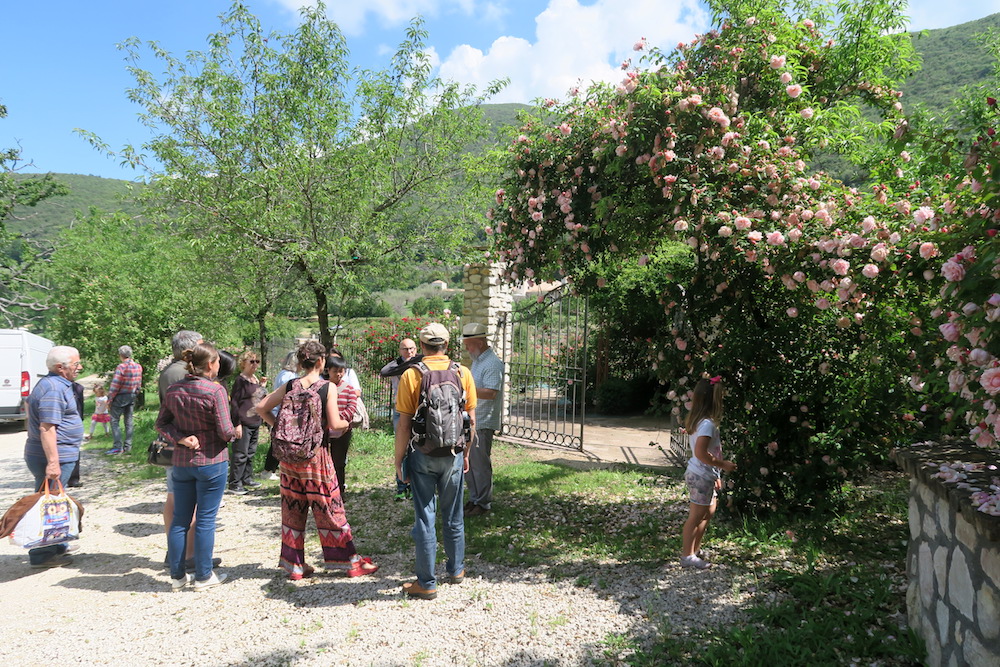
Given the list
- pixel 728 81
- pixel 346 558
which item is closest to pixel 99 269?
pixel 346 558

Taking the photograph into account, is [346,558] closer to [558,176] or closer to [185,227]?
[558,176]

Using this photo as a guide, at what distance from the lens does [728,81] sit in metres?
4.53

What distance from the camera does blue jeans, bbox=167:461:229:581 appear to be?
4059mm

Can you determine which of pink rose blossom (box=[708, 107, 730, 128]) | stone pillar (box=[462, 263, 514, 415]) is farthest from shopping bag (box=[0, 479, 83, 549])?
stone pillar (box=[462, 263, 514, 415])

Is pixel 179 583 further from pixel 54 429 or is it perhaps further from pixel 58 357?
pixel 58 357

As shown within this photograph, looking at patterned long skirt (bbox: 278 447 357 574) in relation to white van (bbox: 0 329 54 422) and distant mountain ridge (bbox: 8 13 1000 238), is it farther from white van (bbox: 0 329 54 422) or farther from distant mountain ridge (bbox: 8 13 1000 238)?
distant mountain ridge (bbox: 8 13 1000 238)

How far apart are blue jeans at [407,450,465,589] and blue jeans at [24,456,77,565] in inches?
113

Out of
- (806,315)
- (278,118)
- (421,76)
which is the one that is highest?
(421,76)

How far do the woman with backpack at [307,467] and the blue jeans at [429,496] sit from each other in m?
0.74

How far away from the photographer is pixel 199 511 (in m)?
4.12

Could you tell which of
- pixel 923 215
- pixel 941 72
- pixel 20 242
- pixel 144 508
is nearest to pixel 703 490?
pixel 923 215

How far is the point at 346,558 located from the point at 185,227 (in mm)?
5377

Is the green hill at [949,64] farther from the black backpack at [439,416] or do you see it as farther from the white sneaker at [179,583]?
the white sneaker at [179,583]

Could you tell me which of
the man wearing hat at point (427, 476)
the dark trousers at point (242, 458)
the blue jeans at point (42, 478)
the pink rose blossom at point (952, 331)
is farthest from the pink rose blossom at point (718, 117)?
the dark trousers at point (242, 458)
